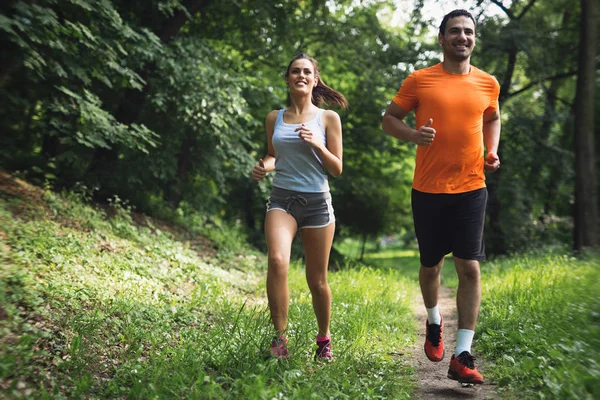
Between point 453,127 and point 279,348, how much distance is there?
1957 mm

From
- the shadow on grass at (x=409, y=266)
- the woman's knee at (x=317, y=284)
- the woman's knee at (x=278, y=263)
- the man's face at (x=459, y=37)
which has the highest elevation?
the man's face at (x=459, y=37)

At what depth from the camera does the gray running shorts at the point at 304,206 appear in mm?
3949

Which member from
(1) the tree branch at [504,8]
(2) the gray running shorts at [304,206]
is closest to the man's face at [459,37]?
(2) the gray running shorts at [304,206]

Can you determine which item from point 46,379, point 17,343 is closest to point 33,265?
point 17,343

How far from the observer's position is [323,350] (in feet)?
13.2

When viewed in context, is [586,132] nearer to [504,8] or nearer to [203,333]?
[504,8]

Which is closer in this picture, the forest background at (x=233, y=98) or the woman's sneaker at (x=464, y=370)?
the woman's sneaker at (x=464, y=370)

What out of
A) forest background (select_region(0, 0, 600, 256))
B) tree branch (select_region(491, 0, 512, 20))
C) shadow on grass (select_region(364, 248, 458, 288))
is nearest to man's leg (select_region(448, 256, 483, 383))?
forest background (select_region(0, 0, 600, 256))

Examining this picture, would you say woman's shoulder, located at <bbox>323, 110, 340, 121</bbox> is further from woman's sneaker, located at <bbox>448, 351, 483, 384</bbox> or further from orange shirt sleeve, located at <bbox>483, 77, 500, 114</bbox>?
woman's sneaker, located at <bbox>448, 351, 483, 384</bbox>

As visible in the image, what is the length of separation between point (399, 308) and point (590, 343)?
3.19m

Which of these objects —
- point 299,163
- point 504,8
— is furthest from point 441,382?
point 504,8

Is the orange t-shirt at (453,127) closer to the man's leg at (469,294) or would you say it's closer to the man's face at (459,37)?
the man's face at (459,37)

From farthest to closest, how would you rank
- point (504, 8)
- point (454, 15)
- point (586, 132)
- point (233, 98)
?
1. point (504, 8)
2. point (586, 132)
3. point (233, 98)
4. point (454, 15)

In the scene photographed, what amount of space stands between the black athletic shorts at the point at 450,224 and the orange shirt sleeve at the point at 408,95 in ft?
2.13
